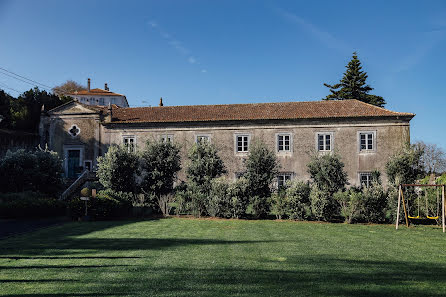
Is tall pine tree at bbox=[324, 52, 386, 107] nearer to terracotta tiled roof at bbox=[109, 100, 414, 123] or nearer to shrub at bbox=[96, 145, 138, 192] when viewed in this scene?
terracotta tiled roof at bbox=[109, 100, 414, 123]

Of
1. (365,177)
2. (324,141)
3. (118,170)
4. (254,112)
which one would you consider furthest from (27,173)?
(365,177)

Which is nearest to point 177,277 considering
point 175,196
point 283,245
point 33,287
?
point 33,287

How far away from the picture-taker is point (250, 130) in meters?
27.0

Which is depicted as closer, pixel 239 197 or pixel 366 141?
pixel 239 197

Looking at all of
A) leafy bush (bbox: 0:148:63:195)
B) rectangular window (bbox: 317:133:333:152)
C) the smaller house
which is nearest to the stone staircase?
leafy bush (bbox: 0:148:63:195)

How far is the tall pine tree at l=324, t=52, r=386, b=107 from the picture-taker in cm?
4594

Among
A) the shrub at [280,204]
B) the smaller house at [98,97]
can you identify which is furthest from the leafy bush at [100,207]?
the smaller house at [98,97]

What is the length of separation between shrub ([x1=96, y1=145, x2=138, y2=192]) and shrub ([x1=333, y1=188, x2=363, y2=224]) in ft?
35.6

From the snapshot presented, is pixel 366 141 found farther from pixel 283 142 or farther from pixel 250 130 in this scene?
pixel 250 130

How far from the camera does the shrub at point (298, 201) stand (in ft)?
53.3

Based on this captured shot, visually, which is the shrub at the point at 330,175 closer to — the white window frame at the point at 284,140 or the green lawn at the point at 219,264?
the green lawn at the point at 219,264

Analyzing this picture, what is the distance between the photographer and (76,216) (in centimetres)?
1534

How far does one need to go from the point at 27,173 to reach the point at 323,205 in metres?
17.6

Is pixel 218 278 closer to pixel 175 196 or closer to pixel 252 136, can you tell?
pixel 175 196
